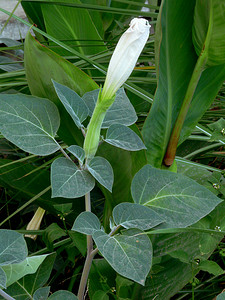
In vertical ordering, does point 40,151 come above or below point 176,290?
above

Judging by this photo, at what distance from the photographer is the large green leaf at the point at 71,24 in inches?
41.7

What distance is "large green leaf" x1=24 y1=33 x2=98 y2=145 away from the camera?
53cm

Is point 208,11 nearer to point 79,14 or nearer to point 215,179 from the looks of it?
point 215,179

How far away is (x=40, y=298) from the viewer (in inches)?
16.9

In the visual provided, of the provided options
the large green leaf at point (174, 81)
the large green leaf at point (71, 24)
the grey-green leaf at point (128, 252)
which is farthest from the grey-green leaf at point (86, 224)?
the large green leaf at point (71, 24)

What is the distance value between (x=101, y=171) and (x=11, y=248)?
0.42 feet

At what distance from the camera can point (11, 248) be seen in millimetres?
394

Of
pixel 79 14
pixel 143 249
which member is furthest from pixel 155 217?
pixel 79 14

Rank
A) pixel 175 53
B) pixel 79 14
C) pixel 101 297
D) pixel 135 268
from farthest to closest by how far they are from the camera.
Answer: pixel 79 14 → pixel 175 53 → pixel 101 297 → pixel 135 268

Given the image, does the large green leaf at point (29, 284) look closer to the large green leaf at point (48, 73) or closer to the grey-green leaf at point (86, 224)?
the grey-green leaf at point (86, 224)

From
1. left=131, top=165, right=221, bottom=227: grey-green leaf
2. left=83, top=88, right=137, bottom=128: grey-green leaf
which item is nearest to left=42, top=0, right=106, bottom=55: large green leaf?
left=83, top=88, right=137, bottom=128: grey-green leaf

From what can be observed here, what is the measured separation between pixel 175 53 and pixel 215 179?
23cm

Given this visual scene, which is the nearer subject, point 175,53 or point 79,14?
point 175,53

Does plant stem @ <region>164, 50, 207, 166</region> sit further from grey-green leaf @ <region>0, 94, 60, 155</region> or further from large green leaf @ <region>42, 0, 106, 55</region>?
large green leaf @ <region>42, 0, 106, 55</region>
